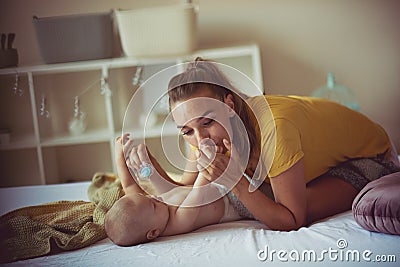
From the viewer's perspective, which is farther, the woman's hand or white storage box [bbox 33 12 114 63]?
white storage box [bbox 33 12 114 63]

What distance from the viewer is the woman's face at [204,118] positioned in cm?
108

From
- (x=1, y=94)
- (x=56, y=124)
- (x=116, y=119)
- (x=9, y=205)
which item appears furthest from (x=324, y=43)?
(x=9, y=205)

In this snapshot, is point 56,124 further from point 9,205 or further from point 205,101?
point 205,101

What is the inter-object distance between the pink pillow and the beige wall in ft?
4.18

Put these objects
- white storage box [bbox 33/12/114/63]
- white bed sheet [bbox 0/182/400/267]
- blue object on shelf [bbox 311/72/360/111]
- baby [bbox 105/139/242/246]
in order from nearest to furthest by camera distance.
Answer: white bed sheet [bbox 0/182/400/267]
baby [bbox 105/139/242/246]
white storage box [bbox 33/12/114/63]
blue object on shelf [bbox 311/72/360/111]

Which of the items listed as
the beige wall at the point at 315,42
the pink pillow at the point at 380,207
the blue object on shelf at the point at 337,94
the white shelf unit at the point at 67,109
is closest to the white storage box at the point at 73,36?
the white shelf unit at the point at 67,109

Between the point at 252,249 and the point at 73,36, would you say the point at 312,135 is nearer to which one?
the point at 252,249

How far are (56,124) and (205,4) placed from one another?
79cm

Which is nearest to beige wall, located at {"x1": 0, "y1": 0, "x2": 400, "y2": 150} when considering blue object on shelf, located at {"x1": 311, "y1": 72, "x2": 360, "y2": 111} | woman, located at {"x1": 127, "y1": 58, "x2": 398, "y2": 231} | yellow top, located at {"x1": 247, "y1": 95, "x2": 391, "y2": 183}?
blue object on shelf, located at {"x1": 311, "y1": 72, "x2": 360, "y2": 111}

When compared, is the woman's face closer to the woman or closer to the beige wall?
the woman

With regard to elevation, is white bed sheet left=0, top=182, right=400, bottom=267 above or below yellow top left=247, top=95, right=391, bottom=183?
below

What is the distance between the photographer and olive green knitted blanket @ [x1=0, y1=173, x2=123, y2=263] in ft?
3.71

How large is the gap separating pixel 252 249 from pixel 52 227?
0.43 m

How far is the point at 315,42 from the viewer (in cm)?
236
